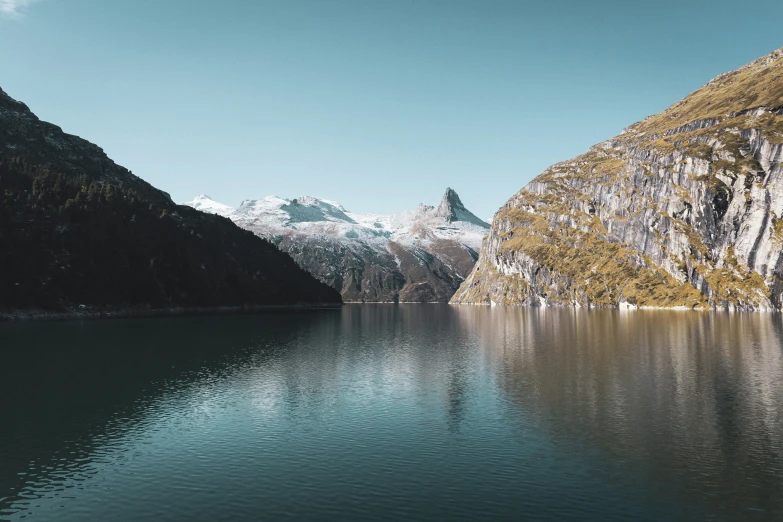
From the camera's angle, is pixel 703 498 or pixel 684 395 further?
pixel 684 395

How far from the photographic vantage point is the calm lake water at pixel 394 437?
31.2m

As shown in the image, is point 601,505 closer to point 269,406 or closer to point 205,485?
point 205,485

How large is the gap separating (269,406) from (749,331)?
12946 cm

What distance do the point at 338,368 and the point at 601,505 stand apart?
5919 cm

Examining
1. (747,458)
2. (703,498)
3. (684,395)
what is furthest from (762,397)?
(703,498)

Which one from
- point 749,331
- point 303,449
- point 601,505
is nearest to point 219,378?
point 303,449

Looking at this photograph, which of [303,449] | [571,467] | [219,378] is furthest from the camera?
[219,378]

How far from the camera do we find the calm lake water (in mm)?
31219

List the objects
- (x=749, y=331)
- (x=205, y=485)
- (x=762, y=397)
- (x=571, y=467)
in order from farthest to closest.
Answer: (x=749, y=331) < (x=762, y=397) < (x=571, y=467) < (x=205, y=485)

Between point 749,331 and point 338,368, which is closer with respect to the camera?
point 338,368

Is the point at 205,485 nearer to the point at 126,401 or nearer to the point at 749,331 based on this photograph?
the point at 126,401

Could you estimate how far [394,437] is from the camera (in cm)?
4562

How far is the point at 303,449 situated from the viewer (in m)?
42.4

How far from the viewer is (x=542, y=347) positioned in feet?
364
